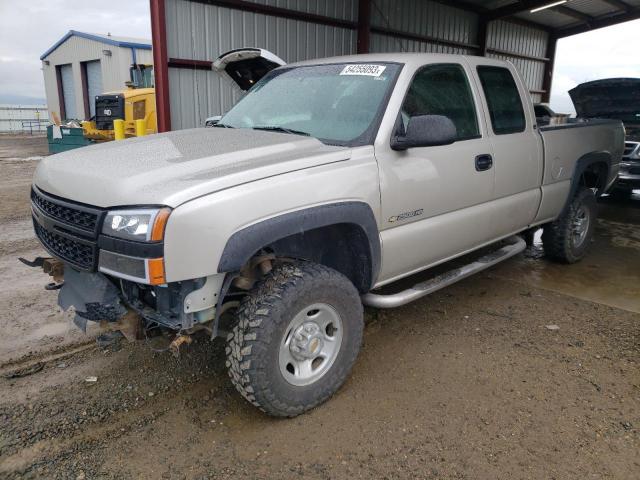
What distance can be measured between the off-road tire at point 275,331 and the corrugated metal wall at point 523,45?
12995 mm

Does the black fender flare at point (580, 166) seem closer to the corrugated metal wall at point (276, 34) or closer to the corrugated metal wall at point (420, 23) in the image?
the corrugated metal wall at point (276, 34)

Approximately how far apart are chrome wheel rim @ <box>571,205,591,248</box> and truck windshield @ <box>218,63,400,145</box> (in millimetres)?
3076

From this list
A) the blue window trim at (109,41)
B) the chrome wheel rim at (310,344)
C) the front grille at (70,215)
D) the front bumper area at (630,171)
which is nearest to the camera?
the front grille at (70,215)

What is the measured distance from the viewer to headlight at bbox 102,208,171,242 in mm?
2203

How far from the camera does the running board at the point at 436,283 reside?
327 centimetres

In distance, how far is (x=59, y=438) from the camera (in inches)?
104

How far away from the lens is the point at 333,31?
10.1 meters

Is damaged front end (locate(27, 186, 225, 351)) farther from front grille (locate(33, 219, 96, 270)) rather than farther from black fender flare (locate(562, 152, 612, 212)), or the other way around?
black fender flare (locate(562, 152, 612, 212))

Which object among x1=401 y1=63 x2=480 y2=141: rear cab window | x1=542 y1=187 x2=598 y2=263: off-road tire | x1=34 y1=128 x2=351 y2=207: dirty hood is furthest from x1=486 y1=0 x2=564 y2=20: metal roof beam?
x1=34 y1=128 x2=351 y2=207: dirty hood

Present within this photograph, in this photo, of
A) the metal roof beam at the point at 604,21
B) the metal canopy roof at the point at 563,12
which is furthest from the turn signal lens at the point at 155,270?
the metal roof beam at the point at 604,21

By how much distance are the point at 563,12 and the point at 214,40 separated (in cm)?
1081

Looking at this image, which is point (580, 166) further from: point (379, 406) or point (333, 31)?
point (333, 31)

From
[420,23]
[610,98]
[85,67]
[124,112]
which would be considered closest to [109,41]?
[85,67]

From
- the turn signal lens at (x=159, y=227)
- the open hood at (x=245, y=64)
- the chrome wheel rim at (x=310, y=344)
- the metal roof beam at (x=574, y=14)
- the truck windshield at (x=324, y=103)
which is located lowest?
the chrome wheel rim at (x=310, y=344)
